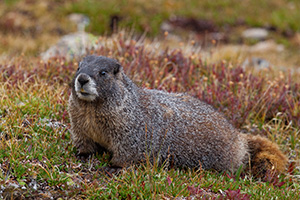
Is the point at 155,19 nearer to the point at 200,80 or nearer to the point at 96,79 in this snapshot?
the point at 200,80

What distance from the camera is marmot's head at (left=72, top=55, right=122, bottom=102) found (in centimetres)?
485

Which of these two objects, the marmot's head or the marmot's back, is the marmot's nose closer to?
the marmot's head

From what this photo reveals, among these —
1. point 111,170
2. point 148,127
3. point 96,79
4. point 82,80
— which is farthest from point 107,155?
point 82,80

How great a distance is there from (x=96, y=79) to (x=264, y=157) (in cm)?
323

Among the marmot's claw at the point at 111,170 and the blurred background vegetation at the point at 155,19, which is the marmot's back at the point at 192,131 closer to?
the marmot's claw at the point at 111,170

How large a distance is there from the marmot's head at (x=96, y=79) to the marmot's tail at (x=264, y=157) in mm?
2837

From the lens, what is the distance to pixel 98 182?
5.04m

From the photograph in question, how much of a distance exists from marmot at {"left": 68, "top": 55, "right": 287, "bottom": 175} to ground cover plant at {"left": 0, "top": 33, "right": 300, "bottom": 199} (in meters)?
0.23

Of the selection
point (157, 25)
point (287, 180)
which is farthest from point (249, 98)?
point (157, 25)

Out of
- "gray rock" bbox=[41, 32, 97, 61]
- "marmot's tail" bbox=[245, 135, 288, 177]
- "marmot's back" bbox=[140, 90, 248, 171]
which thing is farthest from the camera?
"gray rock" bbox=[41, 32, 97, 61]

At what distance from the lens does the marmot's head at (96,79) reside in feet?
15.9

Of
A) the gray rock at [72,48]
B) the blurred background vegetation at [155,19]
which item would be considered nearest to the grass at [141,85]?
the gray rock at [72,48]

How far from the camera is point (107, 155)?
18.8ft

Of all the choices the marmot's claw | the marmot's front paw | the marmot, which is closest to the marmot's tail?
the marmot
